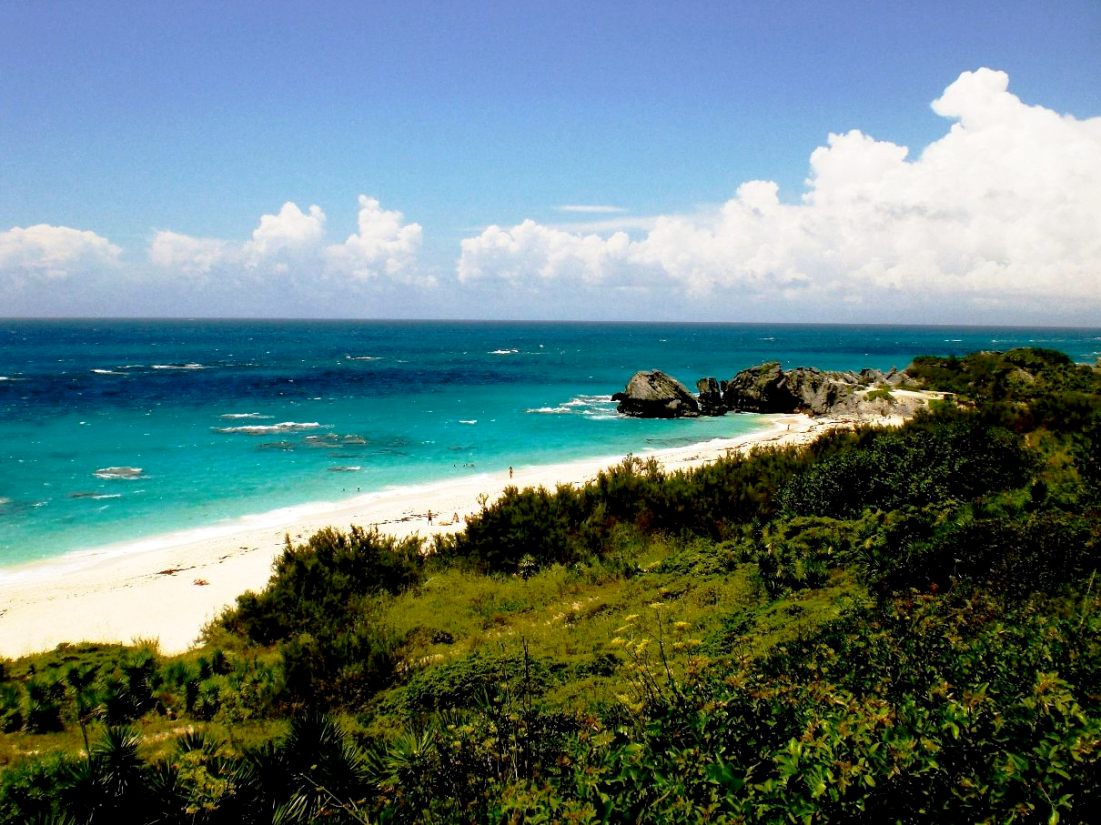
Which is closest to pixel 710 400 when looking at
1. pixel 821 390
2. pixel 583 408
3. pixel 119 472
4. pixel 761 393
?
pixel 761 393

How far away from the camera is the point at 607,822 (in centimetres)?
362

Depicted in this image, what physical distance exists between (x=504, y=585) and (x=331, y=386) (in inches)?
2315

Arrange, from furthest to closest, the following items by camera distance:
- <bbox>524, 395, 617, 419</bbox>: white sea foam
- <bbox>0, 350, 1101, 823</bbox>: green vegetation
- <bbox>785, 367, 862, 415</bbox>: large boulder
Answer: <bbox>524, 395, 617, 419</bbox>: white sea foam → <bbox>785, 367, 862, 415</bbox>: large boulder → <bbox>0, 350, 1101, 823</bbox>: green vegetation

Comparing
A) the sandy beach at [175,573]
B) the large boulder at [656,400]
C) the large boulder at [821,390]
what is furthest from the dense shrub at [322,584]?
the large boulder at [821,390]

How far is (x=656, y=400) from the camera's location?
4919 centimetres

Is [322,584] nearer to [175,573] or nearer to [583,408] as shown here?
[175,573]

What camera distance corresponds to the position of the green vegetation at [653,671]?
3.62m

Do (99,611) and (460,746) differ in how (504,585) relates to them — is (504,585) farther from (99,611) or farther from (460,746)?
(99,611)

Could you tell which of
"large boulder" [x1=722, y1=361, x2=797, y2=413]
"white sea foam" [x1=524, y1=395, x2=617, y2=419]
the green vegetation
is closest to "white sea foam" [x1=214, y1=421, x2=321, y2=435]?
"white sea foam" [x1=524, y1=395, x2=617, y2=419]

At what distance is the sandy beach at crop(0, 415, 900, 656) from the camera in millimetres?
13844

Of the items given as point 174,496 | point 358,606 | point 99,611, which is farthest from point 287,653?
point 174,496

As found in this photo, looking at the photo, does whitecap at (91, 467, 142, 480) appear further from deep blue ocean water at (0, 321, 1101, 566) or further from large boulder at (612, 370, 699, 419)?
large boulder at (612, 370, 699, 419)

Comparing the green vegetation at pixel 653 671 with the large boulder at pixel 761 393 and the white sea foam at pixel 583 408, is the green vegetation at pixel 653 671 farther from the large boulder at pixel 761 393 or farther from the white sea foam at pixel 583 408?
the large boulder at pixel 761 393

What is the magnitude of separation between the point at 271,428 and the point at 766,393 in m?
39.9
